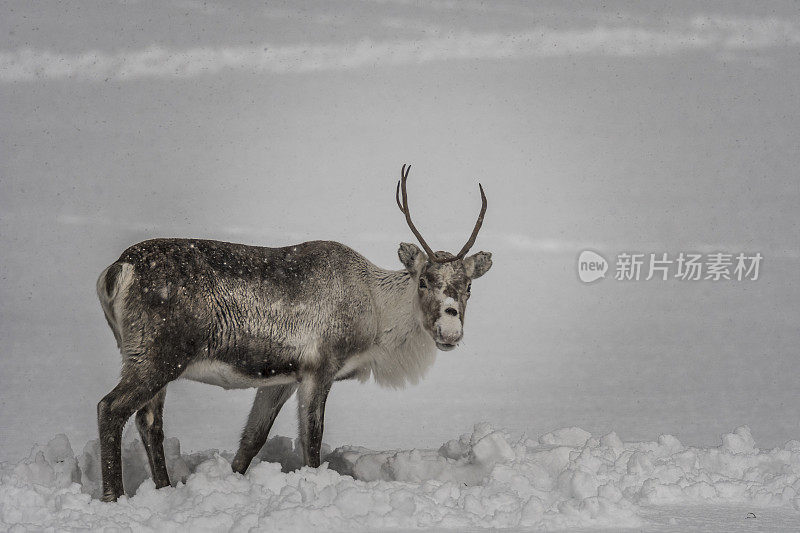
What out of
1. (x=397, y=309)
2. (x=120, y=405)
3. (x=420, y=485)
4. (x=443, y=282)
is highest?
(x=443, y=282)

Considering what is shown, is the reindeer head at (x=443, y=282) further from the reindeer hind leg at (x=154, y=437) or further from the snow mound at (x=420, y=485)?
the reindeer hind leg at (x=154, y=437)

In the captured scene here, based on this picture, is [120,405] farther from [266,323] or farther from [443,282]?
[443,282]

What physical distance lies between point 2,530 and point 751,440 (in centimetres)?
709

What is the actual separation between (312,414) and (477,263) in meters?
2.12

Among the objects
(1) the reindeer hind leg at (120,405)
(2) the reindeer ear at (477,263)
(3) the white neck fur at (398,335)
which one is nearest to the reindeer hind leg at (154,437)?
(1) the reindeer hind leg at (120,405)

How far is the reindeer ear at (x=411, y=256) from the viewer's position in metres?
10.2

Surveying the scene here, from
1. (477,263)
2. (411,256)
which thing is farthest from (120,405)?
(477,263)

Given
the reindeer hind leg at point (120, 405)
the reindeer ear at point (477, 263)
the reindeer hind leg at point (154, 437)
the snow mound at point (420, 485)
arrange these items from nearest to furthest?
1. the snow mound at point (420, 485)
2. the reindeer hind leg at point (120, 405)
3. the reindeer hind leg at point (154, 437)
4. the reindeer ear at point (477, 263)

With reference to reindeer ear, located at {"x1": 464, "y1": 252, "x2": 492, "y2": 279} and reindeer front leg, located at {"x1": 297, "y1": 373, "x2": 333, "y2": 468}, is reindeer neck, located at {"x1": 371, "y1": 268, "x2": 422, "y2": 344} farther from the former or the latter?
reindeer front leg, located at {"x1": 297, "y1": 373, "x2": 333, "y2": 468}

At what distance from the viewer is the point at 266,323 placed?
31.6 ft

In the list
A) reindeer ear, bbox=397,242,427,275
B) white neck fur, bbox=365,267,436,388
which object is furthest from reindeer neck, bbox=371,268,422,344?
reindeer ear, bbox=397,242,427,275

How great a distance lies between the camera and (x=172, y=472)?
10047mm

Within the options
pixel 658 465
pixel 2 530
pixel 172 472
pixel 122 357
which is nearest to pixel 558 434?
pixel 658 465

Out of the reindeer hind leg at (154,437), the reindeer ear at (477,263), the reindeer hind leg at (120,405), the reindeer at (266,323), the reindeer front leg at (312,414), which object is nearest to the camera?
the reindeer hind leg at (120,405)
